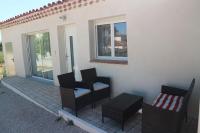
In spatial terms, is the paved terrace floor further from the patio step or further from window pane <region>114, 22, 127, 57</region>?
window pane <region>114, 22, 127, 57</region>

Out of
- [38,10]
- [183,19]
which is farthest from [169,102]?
[38,10]

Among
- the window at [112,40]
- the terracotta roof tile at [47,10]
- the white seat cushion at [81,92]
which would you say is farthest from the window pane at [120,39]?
the white seat cushion at [81,92]

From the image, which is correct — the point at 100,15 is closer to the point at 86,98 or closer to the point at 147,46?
the point at 147,46

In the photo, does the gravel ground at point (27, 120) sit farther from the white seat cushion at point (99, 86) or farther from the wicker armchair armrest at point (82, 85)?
the white seat cushion at point (99, 86)

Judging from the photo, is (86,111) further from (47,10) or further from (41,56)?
(41,56)

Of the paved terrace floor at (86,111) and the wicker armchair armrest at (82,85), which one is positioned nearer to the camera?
the paved terrace floor at (86,111)

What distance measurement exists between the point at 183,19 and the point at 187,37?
1.30 ft

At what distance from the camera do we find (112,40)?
546 cm

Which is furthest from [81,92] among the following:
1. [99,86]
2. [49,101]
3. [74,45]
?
[74,45]

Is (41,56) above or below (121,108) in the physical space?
above

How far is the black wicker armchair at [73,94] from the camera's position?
4.29 metres

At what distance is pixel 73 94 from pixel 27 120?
158 cm

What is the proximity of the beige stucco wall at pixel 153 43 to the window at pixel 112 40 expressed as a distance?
39cm

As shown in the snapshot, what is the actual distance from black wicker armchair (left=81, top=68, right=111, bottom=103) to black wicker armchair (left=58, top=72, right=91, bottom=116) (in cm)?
17
